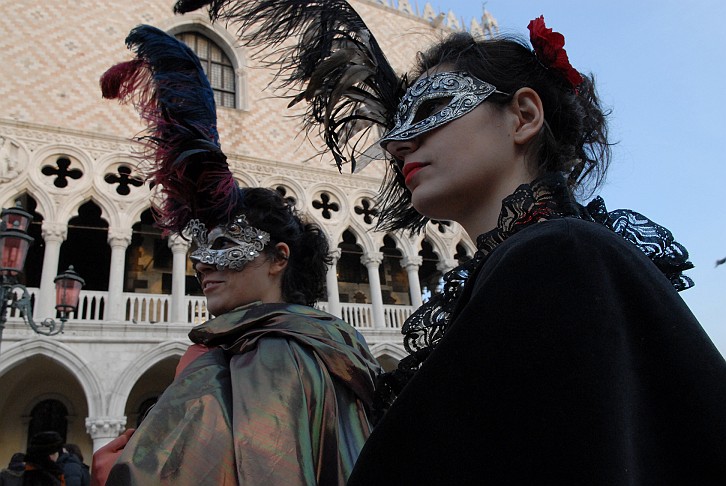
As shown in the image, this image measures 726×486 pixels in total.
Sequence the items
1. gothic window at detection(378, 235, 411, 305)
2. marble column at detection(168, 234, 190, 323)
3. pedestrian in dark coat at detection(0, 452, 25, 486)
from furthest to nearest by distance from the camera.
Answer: gothic window at detection(378, 235, 411, 305) < marble column at detection(168, 234, 190, 323) < pedestrian in dark coat at detection(0, 452, 25, 486)

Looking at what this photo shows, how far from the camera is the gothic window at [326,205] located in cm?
1074

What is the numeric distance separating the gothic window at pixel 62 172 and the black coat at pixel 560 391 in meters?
9.54

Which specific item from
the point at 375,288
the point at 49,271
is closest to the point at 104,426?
the point at 49,271

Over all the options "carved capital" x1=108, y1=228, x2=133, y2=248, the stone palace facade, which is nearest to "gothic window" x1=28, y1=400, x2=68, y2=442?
the stone palace facade

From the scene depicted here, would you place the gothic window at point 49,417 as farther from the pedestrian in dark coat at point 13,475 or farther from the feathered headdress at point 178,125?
the feathered headdress at point 178,125

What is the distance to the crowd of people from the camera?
A: 0.50m

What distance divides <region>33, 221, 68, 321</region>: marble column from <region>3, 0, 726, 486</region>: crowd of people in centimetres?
686

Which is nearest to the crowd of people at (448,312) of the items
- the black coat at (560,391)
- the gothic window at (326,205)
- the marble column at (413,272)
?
the black coat at (560,391)

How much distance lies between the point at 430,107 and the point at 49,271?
836 cm

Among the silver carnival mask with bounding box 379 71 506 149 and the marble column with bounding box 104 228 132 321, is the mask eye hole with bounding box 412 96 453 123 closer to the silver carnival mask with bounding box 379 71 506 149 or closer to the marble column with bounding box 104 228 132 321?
the silver carnival mask with bounding box 379 71 506 149

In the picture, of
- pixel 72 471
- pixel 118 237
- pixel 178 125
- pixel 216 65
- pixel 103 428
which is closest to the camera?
pixel 178 125

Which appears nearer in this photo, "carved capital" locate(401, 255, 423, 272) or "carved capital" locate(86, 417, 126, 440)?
"carved capital" locate(86, 417, 126, 440)

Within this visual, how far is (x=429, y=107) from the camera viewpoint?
1060 millimetres

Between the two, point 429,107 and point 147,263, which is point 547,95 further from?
point 147,263
